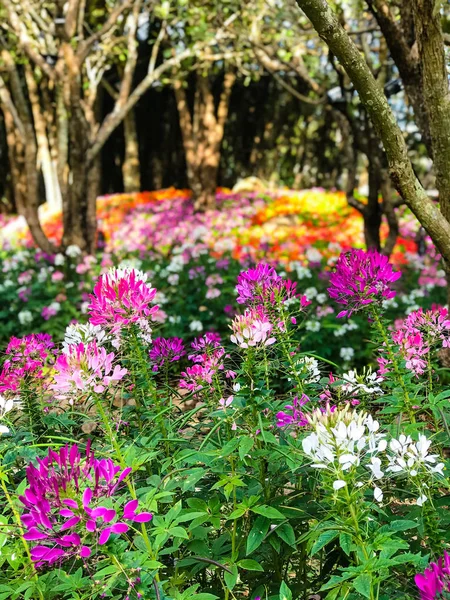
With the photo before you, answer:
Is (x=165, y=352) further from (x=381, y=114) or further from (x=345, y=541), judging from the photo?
→ (x=381, y=114)

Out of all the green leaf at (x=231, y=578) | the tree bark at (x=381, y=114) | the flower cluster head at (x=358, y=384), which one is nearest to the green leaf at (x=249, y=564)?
the green leaf at (x=231, y=578)

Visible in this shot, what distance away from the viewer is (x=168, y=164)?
2075 centimetres

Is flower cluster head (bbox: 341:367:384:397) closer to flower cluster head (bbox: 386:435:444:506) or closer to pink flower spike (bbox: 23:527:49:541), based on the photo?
flower cluster head (bbox: 386:435:444:506)

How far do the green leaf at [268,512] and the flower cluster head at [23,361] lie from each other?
89cm

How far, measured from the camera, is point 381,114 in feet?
7.85

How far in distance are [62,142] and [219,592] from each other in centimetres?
1240

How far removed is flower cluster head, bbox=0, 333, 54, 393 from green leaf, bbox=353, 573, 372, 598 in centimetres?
120

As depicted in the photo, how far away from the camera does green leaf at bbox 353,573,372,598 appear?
1.23 metres

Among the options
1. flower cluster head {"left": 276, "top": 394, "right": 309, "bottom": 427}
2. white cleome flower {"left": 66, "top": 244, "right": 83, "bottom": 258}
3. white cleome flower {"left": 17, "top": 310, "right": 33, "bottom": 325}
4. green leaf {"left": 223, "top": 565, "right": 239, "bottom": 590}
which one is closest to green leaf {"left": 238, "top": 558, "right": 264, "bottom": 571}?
green leaf {"left": 223, "top": 565, "right": 239, "bottom": 590}

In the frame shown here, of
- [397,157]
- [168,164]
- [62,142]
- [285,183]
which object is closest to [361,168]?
[285,183]

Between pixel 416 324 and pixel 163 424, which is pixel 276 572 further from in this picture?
pixel 416 324

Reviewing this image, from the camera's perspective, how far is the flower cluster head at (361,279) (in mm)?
1913

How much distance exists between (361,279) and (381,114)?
0.81 m

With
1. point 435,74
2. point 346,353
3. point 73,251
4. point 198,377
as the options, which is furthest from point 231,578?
point 73,251
